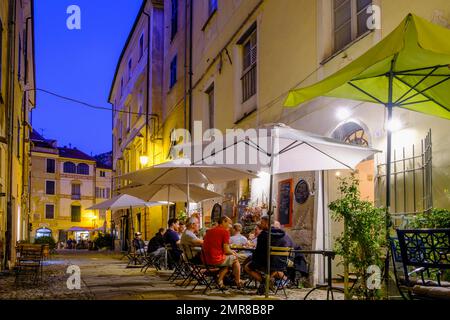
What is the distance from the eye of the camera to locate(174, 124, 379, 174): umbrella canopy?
707 cm

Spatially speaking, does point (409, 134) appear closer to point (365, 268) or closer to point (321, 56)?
point (365, 268)

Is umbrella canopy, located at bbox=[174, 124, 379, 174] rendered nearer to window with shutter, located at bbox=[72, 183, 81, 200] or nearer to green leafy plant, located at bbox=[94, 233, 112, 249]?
green leafy plant, located at bbox=[94, 233, 112, 249]

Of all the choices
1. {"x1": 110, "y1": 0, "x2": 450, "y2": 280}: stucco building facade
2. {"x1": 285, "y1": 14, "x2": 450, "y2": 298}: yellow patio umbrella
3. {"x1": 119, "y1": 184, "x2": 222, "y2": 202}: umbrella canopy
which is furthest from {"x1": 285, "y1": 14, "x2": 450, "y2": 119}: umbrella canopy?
{"x1": 119, "y1": 184, "x2": 222, "y2": 202}: umbrella canopy

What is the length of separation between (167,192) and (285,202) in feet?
12.7

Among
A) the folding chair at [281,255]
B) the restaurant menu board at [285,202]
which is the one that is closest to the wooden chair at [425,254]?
the folding chair at [281,255]

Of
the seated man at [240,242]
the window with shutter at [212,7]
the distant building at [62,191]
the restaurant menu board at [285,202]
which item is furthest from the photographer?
the distant building at [62,191]

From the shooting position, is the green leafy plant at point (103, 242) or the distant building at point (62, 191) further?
the distant building at point (62, 191)

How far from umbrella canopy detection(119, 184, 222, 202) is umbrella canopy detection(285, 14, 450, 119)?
644cm

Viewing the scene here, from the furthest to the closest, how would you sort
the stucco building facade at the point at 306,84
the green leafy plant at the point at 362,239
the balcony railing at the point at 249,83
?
the balcony railing at the point at 249,83
the stucco building facade at the point at 306,84
the green leafy plant at the point at 362,239

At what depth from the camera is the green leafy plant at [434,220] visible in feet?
19.3

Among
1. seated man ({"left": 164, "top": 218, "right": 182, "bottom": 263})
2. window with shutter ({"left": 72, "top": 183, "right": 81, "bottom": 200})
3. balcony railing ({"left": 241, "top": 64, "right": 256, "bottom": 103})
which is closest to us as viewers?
seated man ({"left": 164, "top": 218, "right": 182, "bottom": 263})

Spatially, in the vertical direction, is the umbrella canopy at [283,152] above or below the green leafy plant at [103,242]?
above

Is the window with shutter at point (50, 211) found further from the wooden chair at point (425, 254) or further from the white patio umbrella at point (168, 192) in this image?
the wooden chair at point (425, 254)
